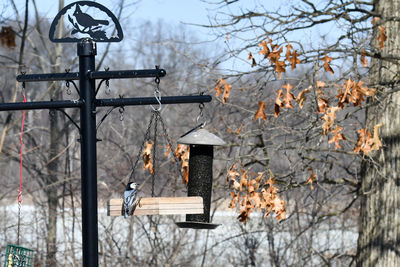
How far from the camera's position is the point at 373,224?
23.7 feet

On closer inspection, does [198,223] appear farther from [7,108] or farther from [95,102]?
[7,108]

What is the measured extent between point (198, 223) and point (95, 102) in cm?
121

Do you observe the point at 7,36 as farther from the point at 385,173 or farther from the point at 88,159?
the point at 88,159

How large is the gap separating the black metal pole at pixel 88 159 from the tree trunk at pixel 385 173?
4.08 metres

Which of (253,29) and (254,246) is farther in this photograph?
(254,246)

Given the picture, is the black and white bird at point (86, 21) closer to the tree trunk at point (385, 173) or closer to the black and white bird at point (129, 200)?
the black and white bird at point (129, 200)

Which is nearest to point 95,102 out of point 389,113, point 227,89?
point 227,89

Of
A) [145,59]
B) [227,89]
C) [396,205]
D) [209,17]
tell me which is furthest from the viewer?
[145,59]

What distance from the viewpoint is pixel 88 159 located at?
3.57 m

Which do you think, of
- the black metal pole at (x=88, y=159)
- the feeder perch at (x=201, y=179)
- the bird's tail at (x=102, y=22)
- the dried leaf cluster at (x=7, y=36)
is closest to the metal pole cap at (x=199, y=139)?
the feeder perch at (x=201, y=179)

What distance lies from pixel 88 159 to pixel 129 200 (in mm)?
348

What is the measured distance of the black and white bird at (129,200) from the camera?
3729 millimetres

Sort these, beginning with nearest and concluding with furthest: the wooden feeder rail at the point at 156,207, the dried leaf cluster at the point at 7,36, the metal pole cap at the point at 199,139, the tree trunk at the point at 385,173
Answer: the wooden feeder rail at the point at 156,207 < the metal pole cap at the point at 199,139 < the tree trunk at the point at 385,173 < the dried leaf cluster at the point at 7,36

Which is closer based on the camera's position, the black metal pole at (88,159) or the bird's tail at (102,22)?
the black metal pole at (88,159)
